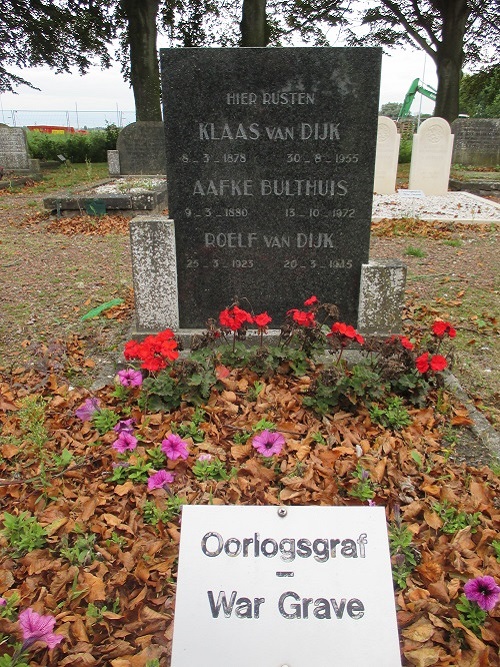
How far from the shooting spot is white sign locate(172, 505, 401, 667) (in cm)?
135

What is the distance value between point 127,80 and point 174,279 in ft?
86.5

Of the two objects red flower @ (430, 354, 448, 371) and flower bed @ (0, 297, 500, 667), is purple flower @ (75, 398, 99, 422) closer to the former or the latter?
flower bed @ (0, 297, 500, 667)

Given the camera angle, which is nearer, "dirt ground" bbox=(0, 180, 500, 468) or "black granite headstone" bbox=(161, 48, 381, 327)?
"black granite headstone" bbox=(161, 48, 381, 327)

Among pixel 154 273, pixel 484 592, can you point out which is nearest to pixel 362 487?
pixel 484 592

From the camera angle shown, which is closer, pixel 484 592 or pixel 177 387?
pixel 484 592

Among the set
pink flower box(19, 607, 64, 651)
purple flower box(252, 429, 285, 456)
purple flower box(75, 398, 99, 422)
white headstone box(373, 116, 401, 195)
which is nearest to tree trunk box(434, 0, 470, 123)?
white headstone box(373, 116, 401, 195)

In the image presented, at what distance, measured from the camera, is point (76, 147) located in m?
23.1

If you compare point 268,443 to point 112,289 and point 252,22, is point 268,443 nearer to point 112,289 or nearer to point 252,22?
point 112,289

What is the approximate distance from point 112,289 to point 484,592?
4620 mm

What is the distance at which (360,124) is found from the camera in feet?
11.0

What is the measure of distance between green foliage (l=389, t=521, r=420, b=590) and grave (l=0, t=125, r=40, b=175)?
16904mm

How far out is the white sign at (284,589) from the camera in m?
1.35

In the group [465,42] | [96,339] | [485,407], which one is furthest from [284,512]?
[465,42]

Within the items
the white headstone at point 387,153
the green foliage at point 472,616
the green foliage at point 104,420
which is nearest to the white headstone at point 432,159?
the white headstone at point 387,153
